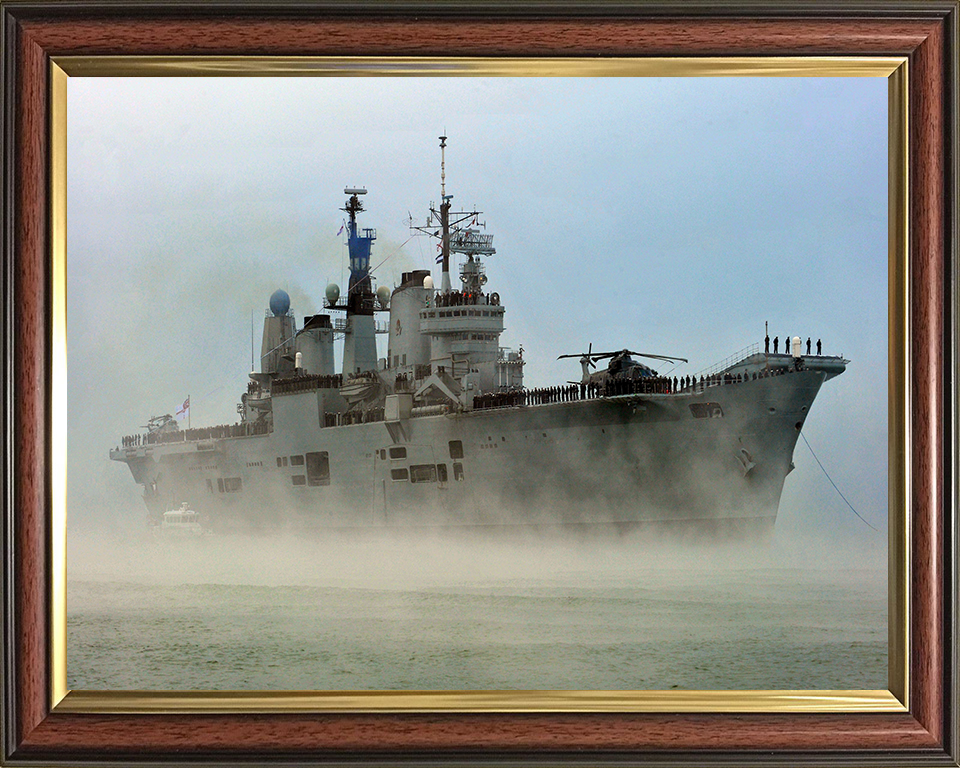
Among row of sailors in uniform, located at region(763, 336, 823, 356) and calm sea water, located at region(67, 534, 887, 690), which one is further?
row of sailors in uniform, located at region(763, 336, 823, 356)

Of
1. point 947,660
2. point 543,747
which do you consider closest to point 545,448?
point 543,747

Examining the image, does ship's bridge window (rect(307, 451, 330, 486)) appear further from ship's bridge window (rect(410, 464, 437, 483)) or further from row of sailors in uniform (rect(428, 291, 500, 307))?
row of sailors in uniform (rect(428, 291, 500, 307))

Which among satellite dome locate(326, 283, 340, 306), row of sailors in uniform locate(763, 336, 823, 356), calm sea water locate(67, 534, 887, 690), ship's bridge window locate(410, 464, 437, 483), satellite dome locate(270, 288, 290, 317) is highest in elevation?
satellite dome locate(326, 283, 340, 306)

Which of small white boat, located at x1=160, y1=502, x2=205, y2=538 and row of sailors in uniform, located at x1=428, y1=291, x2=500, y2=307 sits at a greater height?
row of sailors in uniform, located at x1=428, y1=291, x2=500, y2=307

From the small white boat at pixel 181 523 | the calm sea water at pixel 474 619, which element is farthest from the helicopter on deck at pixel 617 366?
the small white boat at pixel 181 523

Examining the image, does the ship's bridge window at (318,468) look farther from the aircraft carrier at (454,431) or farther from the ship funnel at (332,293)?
the ship funnel at (332,293)

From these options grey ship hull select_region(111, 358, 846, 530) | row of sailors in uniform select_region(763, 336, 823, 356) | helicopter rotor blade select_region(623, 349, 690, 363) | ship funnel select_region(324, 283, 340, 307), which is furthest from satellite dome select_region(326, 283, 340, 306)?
row of sailors in uniform select_region(763, 336, 823, 356)

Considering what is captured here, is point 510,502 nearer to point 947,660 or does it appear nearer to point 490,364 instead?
point 490,364

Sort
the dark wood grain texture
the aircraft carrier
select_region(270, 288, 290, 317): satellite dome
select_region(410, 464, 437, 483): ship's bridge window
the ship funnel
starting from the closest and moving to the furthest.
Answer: the dark wood grain texture
the aircraft carrier
select_region(270, 288, 290, 317): satellite dome
the ship funnel
select_region(410, 464, 437, 483): ship's bridge window
